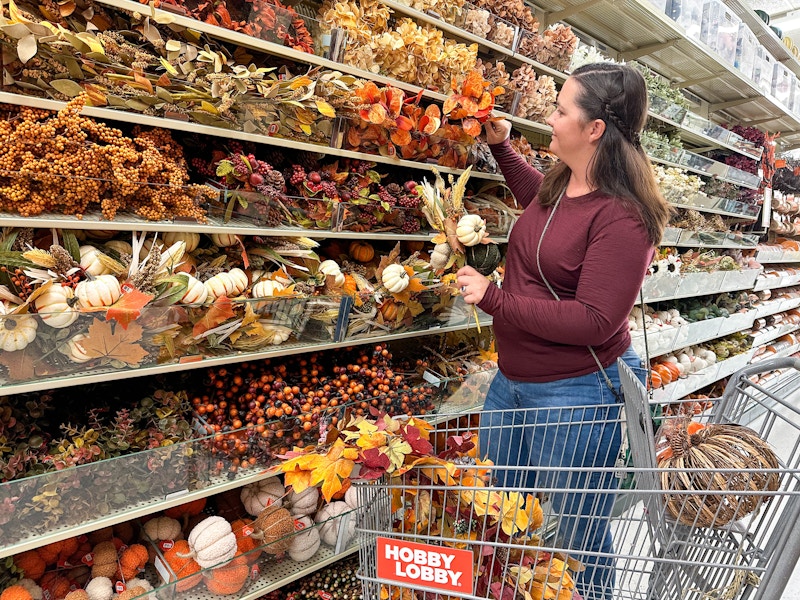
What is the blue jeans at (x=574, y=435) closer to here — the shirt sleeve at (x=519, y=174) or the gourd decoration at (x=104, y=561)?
the shirt sleeve at (x=519, y=174)

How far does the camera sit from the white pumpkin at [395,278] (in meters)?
1.90

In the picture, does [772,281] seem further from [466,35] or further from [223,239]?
[223,239]

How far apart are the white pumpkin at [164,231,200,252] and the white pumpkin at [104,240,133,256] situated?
0.11m

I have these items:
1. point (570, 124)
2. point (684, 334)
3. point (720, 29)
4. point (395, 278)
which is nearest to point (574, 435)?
point (395, 278)

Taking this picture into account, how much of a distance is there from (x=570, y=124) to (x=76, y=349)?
1.45 metres

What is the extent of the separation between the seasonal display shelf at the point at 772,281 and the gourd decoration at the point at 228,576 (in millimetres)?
5207

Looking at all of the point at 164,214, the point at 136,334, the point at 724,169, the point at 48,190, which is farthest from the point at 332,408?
the point at 724,169

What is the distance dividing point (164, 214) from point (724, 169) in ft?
13.8

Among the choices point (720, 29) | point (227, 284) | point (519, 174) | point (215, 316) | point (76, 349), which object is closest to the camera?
point (76, 349)

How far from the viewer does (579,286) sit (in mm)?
1470

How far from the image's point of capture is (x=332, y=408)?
1.75 m

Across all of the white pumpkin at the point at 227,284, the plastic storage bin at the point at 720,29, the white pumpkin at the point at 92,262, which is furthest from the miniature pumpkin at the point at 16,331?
the plastic storage bin at the point at 720,29

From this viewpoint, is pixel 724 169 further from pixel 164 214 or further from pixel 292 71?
pixel 164 214

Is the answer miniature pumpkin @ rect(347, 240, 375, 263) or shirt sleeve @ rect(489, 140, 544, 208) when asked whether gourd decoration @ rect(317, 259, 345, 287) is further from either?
shirt sleeve @ rect(489, 140, 544, 208)
